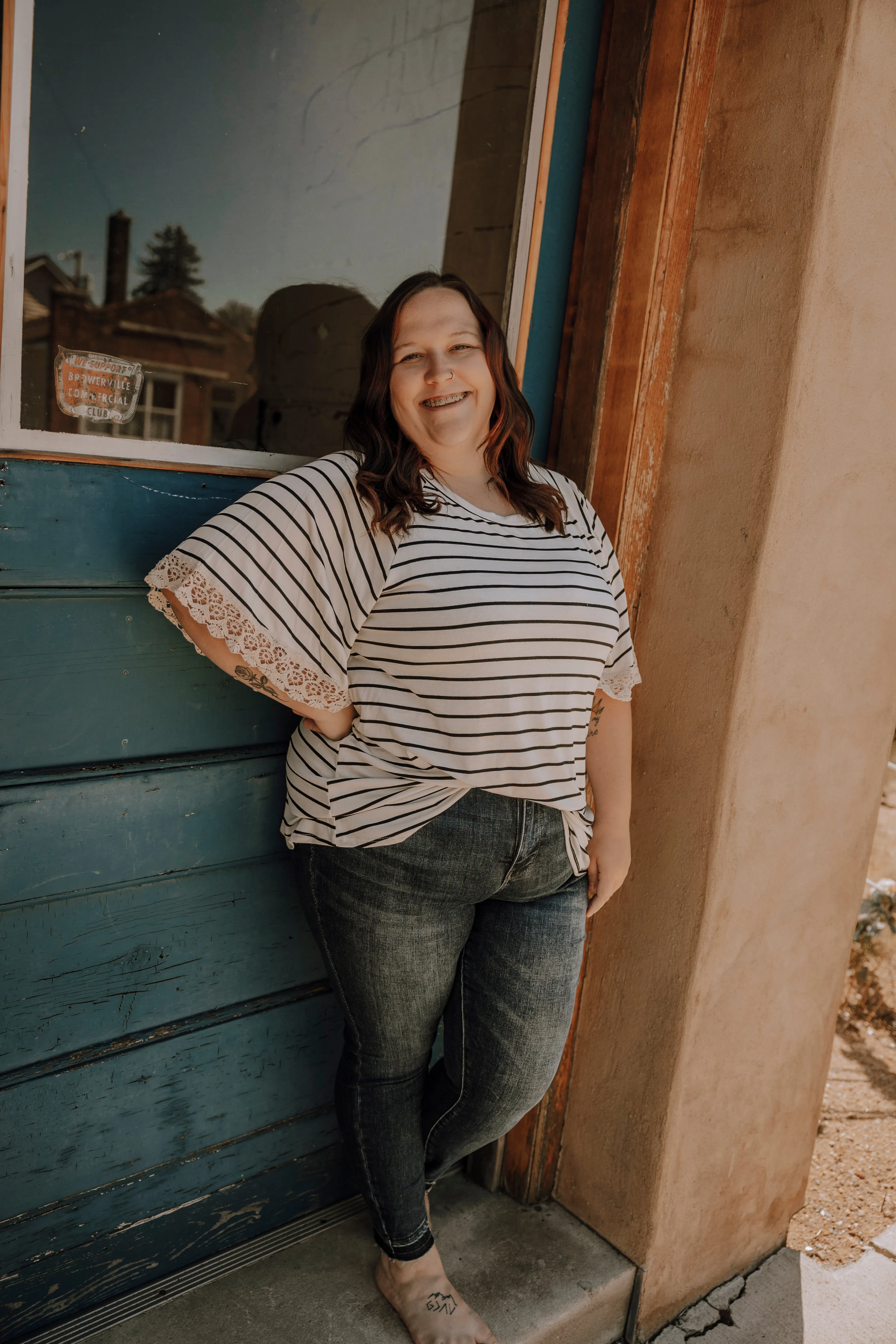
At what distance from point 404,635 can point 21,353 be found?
655 millimetres

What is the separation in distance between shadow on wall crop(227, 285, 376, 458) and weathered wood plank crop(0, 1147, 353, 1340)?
147 centimetres

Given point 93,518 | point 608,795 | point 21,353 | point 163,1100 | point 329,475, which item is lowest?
point 163,1100

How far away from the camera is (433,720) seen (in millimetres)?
1408

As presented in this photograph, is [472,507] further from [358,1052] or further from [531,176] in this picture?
[358,1052]

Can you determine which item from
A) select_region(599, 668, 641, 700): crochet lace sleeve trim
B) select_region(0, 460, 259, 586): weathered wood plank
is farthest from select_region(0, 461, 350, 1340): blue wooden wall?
select_region(599, 668, 641, 700): crochet lace sleeve trim

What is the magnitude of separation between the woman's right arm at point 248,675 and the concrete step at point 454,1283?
110cm

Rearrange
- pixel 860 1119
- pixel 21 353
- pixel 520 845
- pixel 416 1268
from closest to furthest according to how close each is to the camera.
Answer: pixel 21 353
pixel 520 845
pixel 416 1268
pixel 860 1119

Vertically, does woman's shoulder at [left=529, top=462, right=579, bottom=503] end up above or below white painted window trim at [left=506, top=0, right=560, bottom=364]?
below

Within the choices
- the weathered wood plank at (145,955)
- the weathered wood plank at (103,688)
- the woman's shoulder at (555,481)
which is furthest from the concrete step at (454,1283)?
the woman's shoulder at (555,481)

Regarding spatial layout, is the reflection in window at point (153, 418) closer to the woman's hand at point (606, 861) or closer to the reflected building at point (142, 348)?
the reflected building at point (142, 348)

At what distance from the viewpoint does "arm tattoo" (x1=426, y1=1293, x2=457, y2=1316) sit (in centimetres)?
165

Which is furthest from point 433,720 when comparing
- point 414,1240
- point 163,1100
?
point 414,1240

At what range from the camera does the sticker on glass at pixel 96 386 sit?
1.36 meters

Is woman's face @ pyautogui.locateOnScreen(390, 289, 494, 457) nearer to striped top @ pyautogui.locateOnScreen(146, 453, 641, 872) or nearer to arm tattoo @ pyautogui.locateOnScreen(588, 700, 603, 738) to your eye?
striped top @ pyautogui.locateOnScreen(146, 453, 641, 872)
